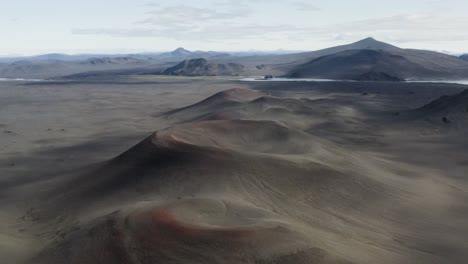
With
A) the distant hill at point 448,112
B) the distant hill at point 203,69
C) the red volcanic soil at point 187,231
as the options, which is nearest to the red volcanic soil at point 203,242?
the red volcanic soil at point 187,231

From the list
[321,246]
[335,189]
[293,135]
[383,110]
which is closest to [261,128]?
[293,135]

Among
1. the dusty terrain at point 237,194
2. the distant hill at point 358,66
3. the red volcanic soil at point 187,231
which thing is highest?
the distant hill at point 358,66

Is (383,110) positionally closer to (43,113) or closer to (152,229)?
(43,113)

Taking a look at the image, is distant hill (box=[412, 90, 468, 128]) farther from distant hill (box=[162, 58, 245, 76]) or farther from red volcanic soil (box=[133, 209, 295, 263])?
distant hill (box=[162, 58, 245, 76])

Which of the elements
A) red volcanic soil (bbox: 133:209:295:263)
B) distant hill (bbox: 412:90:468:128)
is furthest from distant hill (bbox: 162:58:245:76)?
red volcanic soil (bbox: 133:209:295:263)

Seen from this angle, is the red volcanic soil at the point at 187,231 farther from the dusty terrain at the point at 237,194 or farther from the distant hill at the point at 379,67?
the distant hill at the point at 379,67

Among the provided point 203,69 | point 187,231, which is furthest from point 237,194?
point 203,69
